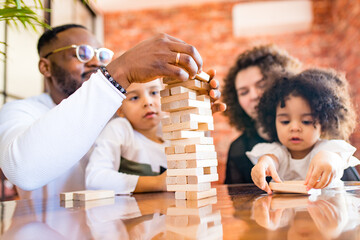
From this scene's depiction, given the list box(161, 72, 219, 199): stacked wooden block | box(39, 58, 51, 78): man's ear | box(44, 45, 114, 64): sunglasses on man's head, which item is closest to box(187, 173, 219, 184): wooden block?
box(161, 72, 219, 199): stacked wooden block

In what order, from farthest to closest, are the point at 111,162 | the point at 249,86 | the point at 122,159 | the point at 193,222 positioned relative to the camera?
1. the point at 249,86
2. the point at 122,159
3. the point at 111,162
4. the point at 193,222

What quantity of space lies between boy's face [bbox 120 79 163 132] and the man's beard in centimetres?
37

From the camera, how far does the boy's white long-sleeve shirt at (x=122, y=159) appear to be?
54.4 inches

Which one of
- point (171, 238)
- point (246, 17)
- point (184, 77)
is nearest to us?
point (171, 238)

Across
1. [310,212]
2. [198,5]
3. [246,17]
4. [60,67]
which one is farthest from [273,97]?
[198,5]

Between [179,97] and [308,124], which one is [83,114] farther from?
[308,124]

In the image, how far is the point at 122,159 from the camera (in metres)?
1.63

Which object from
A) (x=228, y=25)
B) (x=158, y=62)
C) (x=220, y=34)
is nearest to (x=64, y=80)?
(x=158, y=62)

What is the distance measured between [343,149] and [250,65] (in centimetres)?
99

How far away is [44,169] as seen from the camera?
1.13 meters

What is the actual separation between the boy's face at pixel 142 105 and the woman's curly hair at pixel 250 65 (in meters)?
0.60

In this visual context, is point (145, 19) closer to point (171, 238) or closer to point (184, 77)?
point (184, 77)

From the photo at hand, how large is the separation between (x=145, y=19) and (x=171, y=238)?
5.46m

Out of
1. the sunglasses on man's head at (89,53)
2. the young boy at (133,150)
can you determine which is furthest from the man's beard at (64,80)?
the young boy at (133,150)
